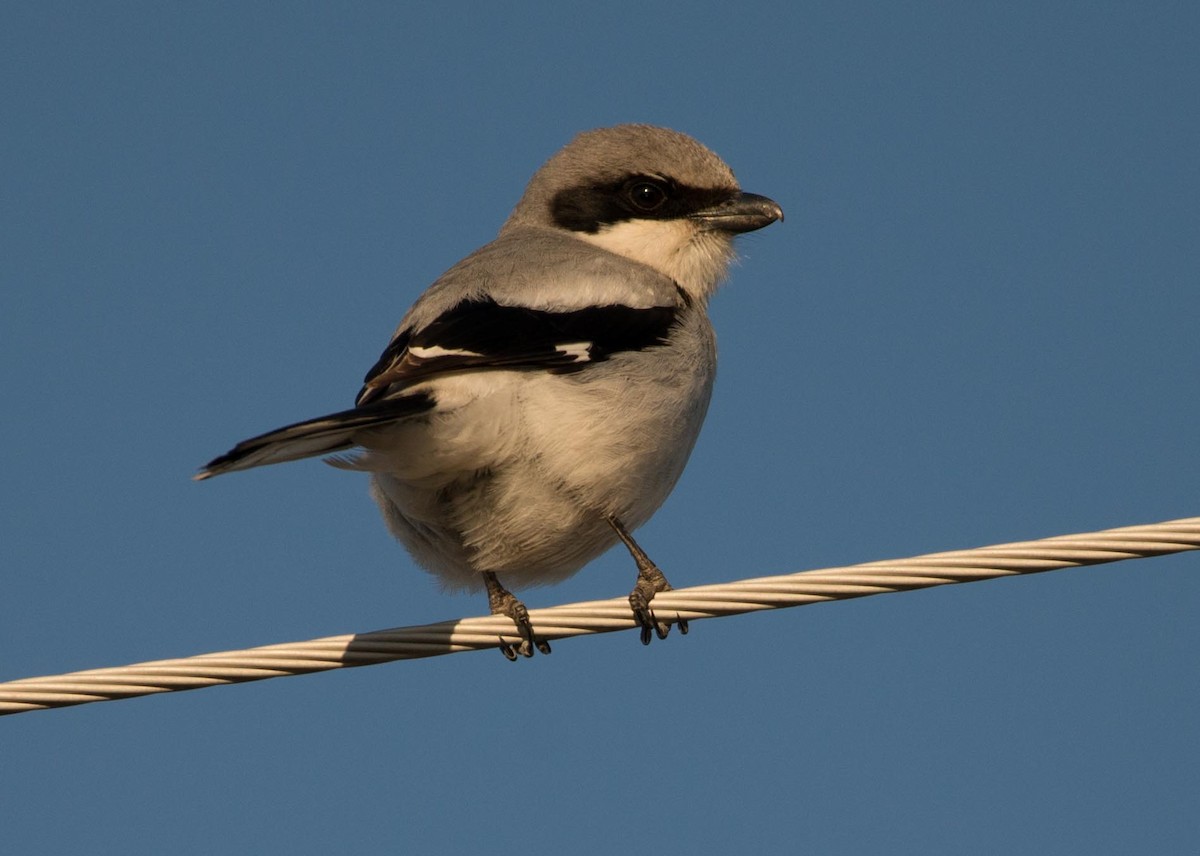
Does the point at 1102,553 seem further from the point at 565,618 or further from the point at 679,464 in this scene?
the point at 679,464

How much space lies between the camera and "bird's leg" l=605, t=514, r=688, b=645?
4.41 meters

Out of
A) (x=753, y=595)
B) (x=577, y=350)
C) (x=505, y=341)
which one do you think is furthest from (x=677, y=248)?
(x=753, y=595)

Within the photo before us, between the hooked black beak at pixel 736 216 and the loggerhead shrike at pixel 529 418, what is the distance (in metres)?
0.37

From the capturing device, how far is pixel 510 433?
443cm

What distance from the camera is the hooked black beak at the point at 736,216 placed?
574 cm

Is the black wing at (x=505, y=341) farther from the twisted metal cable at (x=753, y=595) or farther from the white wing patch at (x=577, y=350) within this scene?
the twisted metal cable at (x=753, y=595)

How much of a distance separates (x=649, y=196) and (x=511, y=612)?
1923 millimetres

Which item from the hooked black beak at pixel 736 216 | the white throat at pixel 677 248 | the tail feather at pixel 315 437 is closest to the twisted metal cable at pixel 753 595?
the tail feather at pixel 315 437

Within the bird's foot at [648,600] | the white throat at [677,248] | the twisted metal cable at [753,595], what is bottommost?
the bird's foot at [648,600]

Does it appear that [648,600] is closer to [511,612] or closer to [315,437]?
[511,612]

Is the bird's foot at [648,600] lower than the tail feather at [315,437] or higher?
lower

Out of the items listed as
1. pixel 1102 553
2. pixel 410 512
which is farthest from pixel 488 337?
pixel 1102 553

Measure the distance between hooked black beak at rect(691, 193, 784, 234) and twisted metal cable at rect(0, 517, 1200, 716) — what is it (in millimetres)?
2418

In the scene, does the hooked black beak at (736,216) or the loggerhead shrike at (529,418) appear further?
the hooked black beak at (736,216)
